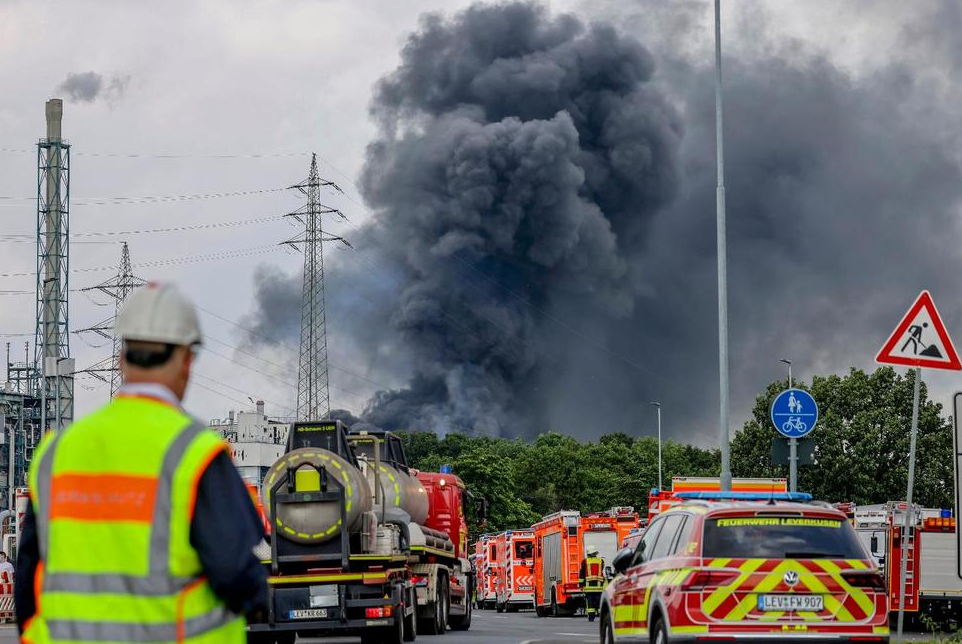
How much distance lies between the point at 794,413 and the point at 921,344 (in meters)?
6.96

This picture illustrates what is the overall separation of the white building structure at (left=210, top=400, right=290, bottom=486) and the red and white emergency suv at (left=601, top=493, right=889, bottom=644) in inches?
4159

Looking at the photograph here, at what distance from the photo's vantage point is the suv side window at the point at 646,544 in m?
14.3

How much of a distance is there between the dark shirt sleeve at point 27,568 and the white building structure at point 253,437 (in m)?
113

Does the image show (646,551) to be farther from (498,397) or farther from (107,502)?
(498,397)

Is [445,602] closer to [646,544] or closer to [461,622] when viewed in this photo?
[461,622]

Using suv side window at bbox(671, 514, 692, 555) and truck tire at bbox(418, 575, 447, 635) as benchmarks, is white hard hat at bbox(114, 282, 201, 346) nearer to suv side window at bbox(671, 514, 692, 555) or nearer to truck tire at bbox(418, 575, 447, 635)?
suv side window at bbox(671, 514, 692, 555)

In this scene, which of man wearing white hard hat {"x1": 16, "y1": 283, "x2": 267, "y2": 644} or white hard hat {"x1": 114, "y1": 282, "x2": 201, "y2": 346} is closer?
man wearing white hard hat {"x1": 16, "y1": 283, "x2": 267, "y2": 644}

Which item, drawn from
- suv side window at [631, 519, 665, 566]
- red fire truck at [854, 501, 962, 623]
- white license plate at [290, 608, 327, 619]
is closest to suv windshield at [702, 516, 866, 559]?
suv side window at [631, 519, 665, 566]

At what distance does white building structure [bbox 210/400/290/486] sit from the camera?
122 metres

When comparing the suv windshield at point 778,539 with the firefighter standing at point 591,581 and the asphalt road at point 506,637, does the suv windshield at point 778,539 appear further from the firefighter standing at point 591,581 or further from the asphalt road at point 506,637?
the firefighter standing at point 591,581

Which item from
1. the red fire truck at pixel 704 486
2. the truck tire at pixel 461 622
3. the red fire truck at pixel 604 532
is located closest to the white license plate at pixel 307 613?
the red fire truck at pixel 704 486

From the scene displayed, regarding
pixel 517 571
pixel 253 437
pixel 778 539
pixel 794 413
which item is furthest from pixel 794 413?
pixel 253 437

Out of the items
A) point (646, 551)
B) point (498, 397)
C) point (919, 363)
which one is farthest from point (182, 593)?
point (498, 397)

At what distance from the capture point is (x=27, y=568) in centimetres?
495
